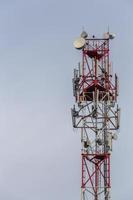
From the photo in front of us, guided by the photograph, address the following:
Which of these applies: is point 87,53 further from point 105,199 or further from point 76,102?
point 105,199

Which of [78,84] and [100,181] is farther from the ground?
[78,84]

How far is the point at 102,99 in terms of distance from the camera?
105 m

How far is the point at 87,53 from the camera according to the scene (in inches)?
4156

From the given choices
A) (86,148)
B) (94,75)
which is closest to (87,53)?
(94,75)

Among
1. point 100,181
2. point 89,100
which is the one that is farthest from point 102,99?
point 100,181

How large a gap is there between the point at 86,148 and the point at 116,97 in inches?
218

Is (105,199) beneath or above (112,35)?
beneath

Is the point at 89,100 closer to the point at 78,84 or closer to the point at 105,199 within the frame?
the point at 78,84

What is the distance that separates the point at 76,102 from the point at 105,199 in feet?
31.0

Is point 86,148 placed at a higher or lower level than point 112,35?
lower

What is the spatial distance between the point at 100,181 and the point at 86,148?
3.30 meters

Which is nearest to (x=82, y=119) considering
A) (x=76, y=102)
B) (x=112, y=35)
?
(x=76, y=102)

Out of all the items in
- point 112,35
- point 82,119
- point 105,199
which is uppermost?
point 112,35

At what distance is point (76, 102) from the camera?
104 m
